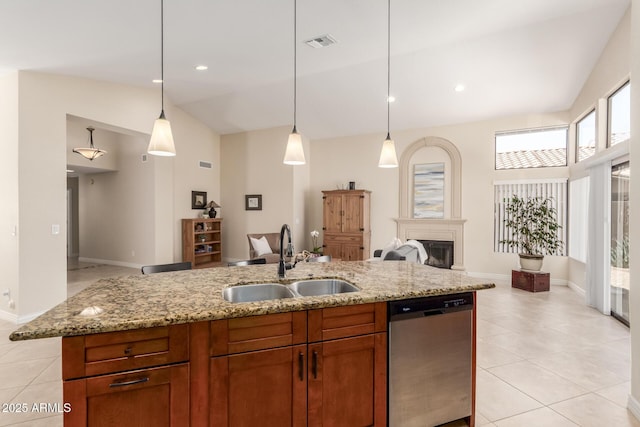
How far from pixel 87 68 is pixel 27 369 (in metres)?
3.59

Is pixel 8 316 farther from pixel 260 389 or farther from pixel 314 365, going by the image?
pixel 314 365

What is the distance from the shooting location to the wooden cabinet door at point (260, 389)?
1.61 metres

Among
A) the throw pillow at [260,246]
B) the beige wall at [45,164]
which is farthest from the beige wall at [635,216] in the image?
the beige wall at [45,164]

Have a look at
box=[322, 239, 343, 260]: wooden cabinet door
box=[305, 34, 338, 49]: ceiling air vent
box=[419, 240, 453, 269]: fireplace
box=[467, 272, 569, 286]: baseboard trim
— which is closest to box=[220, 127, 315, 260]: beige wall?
box=[322, 239, 343, 260]: wooden cabinet door

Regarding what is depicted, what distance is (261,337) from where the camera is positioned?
1.69 meters

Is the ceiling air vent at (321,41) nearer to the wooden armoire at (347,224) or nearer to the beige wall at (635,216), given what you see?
the beige wall at (635,216)

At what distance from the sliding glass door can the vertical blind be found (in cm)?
178

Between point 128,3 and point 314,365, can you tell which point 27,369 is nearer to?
point 314,365

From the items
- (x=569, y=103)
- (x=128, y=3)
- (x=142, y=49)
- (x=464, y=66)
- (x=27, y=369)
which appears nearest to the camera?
(x=27, y=369)

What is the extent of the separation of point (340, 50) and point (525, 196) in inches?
175

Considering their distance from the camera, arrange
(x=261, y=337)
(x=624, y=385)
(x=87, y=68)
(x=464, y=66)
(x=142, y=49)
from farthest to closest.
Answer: (x=464, y=66), (x=87, y=68), (x=142, y=49), (x=624, y=385), (x=261, y=337)

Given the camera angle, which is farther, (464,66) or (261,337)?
(464,66)

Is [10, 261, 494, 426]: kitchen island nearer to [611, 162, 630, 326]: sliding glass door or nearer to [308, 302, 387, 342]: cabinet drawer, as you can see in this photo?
[308, 302, 387, 342]: cabinet drawer

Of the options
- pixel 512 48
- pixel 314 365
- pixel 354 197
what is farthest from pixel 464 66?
pixel 314 365
